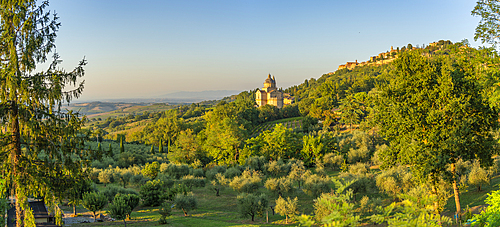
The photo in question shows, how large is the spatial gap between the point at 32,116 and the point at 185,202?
14.9 metres

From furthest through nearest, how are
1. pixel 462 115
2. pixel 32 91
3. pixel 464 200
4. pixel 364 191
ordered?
pixel 364 191 → pixel 464 200 → pixel 462 115 → pixel 32 91

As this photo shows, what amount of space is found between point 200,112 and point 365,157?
320 ft

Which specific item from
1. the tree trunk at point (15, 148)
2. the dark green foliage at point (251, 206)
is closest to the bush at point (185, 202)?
the dark green foliage at point (251, 206)

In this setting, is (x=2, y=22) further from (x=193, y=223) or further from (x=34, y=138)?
(x=193, y=223)

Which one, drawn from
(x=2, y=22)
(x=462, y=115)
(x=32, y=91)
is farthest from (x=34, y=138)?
(x=462, y=115)

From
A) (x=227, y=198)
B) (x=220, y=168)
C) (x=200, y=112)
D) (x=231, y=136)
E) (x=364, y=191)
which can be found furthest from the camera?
(x=200, y=112)

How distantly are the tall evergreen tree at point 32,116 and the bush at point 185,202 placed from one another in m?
12.7

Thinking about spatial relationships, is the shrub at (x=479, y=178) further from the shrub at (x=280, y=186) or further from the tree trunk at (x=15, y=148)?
the tree trunk at (x=15, y=148)

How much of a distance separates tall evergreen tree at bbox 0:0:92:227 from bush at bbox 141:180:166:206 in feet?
49.2

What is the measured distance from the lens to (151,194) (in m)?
25.0

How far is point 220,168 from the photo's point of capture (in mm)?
37094

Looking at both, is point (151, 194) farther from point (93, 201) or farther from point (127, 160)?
point (127, 160)

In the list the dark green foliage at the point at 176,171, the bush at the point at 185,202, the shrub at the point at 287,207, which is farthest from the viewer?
the dark green foliage at the point at 176,171

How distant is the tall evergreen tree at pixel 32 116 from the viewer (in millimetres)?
9281
